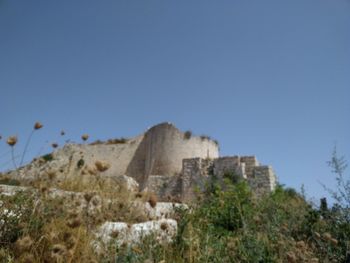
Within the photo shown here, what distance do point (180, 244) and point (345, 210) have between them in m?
2.06

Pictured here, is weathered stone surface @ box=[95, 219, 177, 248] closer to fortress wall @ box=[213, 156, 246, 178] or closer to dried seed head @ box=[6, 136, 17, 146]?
dried seed head @ box=[6, 136, 17, 146]

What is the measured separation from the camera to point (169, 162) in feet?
55.1

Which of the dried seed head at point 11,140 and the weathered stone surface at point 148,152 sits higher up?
the weathered stone surface at point 148,152

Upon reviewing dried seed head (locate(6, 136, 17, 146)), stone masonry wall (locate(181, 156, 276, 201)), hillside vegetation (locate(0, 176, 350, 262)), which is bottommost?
hillside vegetation (locate(0, 176, 350, 262))

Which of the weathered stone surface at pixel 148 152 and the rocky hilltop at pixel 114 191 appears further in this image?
the weathered stone surface at pixel 148 152

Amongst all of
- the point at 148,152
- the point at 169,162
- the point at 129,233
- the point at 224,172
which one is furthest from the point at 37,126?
the point at 148,152

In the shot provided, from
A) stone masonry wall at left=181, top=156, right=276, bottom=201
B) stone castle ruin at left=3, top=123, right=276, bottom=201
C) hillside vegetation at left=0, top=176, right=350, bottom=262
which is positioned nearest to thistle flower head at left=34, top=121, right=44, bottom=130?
hillside vegetation at left=0, top=176, right=350, bottom=262

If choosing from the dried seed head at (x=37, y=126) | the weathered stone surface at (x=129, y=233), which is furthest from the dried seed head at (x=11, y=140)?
the weathered stone surface at (x=129, y=233)

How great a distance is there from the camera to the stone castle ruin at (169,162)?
41.9ft

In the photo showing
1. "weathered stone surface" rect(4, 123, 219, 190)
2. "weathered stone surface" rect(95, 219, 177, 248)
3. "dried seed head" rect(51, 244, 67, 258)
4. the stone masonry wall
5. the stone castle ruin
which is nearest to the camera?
"dried seed head" rect(51, 244, 67, 258)

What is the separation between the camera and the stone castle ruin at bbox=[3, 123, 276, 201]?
12.8 meters

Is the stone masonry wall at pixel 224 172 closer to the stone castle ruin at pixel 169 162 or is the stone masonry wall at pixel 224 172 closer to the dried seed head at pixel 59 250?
the stone castle ruin at pixel 169 162

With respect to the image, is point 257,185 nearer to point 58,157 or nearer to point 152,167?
point 152,167

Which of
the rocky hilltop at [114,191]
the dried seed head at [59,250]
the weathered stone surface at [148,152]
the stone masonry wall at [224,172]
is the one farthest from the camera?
the weathered stone surface at [148,152]
